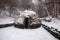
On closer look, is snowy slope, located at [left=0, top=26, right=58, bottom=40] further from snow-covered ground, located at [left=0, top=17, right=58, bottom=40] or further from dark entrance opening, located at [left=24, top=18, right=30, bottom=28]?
dark entrance opening, located at [left=24, top=18, right=30, bottom=28]

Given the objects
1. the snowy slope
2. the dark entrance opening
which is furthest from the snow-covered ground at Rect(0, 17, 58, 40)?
the dark entrance opening

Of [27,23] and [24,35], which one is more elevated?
[27,23]

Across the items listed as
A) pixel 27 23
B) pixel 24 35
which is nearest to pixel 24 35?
pixel 24 35

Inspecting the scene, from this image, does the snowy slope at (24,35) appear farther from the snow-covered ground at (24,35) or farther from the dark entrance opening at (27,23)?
the dark entrance opening at (27,23)

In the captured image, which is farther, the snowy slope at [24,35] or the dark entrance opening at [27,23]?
the dark entrance opening at [27,23]

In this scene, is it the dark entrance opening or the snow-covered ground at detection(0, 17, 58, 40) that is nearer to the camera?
the snow-covered ground at detection(0, 17, 58, 40)

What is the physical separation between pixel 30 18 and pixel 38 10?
19.7 feet

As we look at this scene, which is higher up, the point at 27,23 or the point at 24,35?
the point at 27,23

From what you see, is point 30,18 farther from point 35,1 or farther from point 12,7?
point 35,1

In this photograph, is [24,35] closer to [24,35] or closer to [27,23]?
[24,35]

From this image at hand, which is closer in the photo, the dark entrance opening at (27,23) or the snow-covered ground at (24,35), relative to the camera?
the snow-covered ground at (24,35)

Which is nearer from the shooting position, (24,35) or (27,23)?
(24,35)

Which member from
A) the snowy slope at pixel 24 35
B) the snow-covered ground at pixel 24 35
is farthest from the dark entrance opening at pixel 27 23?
the snowy slope at pixel 24 35

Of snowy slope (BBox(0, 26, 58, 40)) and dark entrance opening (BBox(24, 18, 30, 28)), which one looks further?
dark entrance opening (BBox(24, 18, 30, 28))
